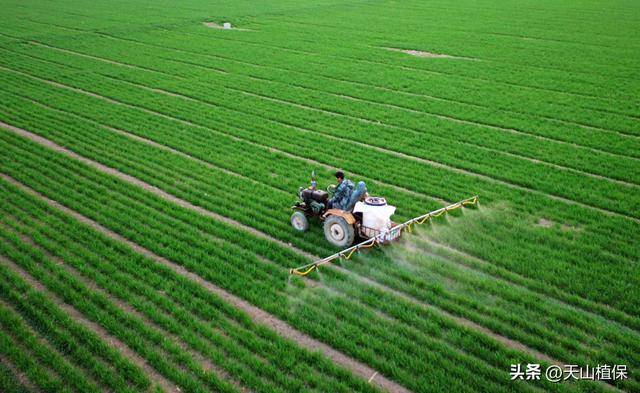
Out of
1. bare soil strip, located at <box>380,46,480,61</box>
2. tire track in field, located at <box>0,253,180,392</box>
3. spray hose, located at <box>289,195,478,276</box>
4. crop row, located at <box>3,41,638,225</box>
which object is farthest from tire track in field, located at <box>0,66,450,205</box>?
bare soil strip, located at <box>380,46,480,61</box>

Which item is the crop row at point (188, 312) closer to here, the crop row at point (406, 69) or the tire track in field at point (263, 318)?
the tire track in field at point (263, 318)

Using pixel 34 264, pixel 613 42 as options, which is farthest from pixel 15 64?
pixel 613 42

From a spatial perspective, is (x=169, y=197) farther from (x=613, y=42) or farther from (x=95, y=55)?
(x=613, y=42)

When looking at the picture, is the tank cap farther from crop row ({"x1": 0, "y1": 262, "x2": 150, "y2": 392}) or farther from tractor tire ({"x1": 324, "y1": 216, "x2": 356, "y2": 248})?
crop row ({"x1": 0, "y1": 262, "x2": 150, "y2": 392})

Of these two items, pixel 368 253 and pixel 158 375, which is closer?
pixel 158 375

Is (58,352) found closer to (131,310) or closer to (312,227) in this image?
(131,310)

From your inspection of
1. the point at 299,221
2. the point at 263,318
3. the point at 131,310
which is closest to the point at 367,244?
the point at 299,221
